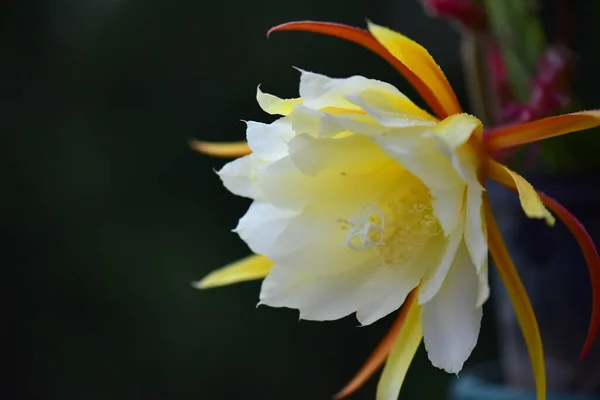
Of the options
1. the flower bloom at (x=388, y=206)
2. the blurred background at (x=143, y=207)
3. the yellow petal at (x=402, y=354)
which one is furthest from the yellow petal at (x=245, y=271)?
the blurred background at (x=143, y=207)

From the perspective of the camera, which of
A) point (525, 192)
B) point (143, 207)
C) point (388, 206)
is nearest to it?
point (525, 192)

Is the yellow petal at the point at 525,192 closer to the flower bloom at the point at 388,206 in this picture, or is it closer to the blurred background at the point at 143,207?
the flower bloom at the point at 388,206

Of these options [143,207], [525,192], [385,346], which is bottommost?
[143,207]

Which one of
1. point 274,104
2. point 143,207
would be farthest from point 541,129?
point 143,207

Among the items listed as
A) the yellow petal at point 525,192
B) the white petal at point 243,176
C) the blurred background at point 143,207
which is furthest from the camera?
the blurred background at point 143,207

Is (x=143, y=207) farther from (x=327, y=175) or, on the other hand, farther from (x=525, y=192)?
(x=525, y=192)

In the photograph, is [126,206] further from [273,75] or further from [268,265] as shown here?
[268,265]

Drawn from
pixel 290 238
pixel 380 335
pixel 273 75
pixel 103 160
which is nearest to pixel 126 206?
pixel 103 160
